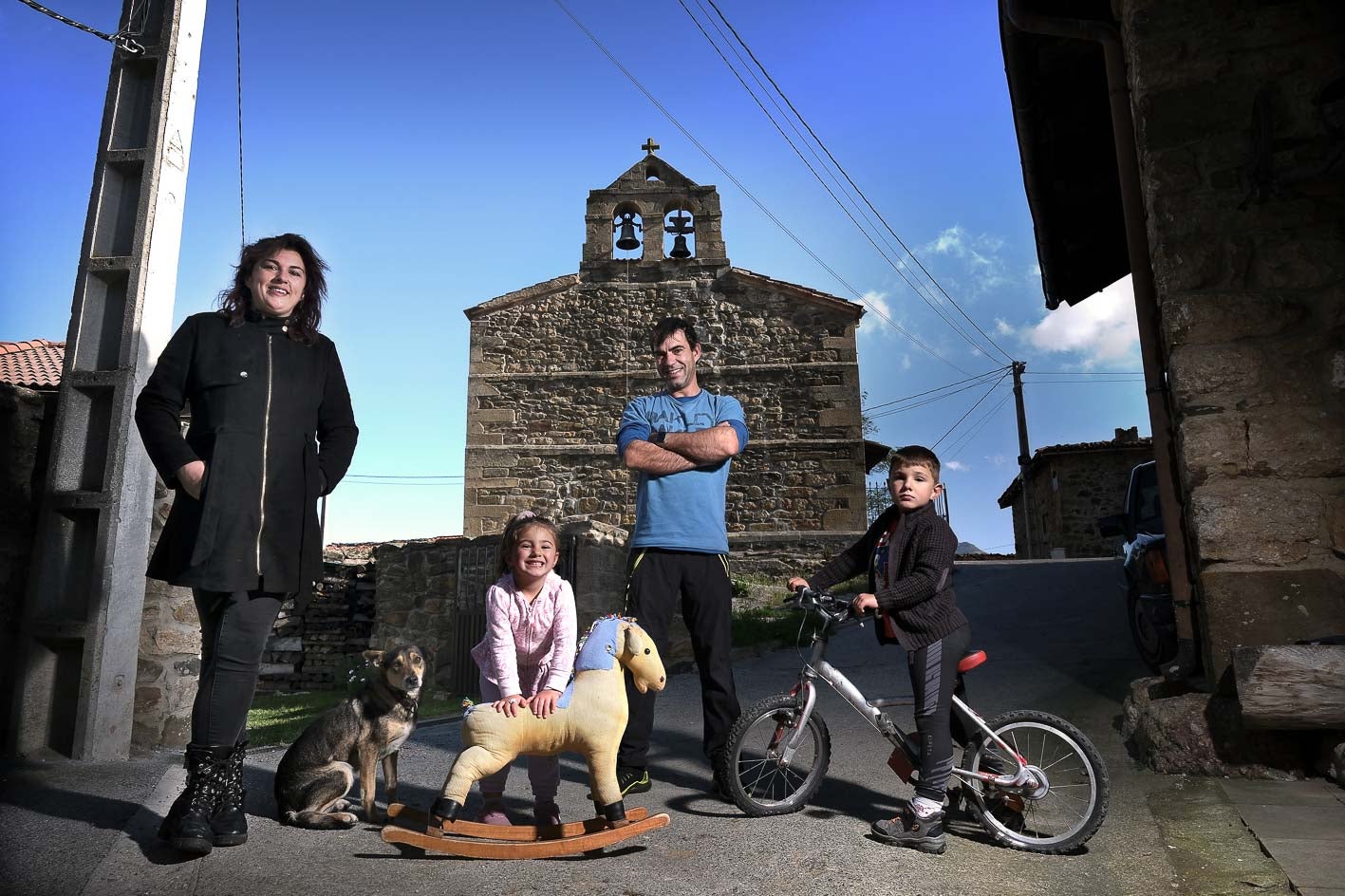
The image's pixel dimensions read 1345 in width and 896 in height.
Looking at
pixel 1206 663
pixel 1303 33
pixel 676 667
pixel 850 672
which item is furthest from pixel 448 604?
pixel 1303 33

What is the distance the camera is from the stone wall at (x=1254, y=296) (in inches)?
136

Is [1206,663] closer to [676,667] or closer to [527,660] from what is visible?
[527,660]

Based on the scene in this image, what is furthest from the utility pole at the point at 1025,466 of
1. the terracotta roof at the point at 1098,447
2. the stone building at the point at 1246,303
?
the stone building at the point at 1246,303

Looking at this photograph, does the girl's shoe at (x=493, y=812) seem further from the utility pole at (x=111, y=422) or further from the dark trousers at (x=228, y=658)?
the utility pole at (x=111, y=422)

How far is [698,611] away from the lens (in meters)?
3.28

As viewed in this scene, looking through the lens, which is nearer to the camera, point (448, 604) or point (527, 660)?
point (527, 660)

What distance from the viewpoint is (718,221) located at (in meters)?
17.5

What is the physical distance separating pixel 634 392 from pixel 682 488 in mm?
13663

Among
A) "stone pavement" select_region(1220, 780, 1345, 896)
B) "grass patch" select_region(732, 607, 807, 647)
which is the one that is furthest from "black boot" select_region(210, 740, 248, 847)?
"grass patch" select_region(732, 607, 807, 647)

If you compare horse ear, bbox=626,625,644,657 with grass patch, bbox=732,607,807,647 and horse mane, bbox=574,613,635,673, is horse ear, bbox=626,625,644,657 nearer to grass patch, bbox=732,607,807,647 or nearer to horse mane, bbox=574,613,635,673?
horse mane, bbox=574,613,635,673

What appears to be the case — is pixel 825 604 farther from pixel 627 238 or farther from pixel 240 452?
pixel 627 238

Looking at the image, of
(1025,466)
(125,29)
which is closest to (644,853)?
(125,29)

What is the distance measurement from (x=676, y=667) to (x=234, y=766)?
5.58 metres

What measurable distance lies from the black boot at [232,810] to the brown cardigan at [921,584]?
1.87m
